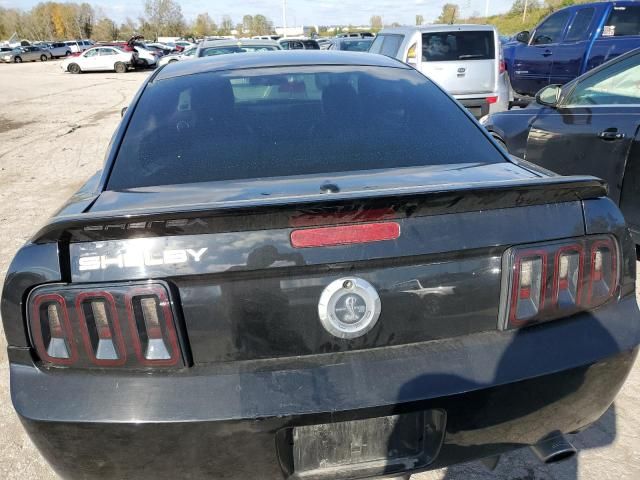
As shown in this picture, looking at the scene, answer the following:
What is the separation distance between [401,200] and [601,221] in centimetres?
71

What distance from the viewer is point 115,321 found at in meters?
1.53

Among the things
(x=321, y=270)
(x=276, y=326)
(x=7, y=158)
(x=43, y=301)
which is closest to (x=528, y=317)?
(x=321, y=270)

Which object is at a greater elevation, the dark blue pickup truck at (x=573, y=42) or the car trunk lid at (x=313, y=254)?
the dark blue pickup truck at (x=573, y=42)

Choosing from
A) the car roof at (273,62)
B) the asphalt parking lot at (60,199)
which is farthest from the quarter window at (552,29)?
the asphalt parking lot at (60,199)

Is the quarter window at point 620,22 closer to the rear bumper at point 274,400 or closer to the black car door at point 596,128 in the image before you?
the black car door at point 596,128

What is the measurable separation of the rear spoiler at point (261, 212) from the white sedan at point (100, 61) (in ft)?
109

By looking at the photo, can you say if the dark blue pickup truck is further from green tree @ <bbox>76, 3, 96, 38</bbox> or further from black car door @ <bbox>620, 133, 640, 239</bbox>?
green tree @ <bbox>76, 3, 96, 38</bbox>

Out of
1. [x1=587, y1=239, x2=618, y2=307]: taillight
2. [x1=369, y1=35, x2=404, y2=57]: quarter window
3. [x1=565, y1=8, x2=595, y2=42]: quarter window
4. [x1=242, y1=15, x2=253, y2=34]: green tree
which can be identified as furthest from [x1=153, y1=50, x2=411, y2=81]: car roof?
[x1=242, y1=15, x2=253, y2=34]: green tree

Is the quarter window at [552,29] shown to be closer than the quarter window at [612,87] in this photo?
No

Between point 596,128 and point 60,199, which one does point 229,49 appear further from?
point 596,128

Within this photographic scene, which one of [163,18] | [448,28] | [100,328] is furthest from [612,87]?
[163,18]

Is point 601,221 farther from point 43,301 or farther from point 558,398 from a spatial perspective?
point 43,301

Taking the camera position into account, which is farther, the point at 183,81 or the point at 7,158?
the point at 7,158

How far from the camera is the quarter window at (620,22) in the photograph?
8.55 meters
